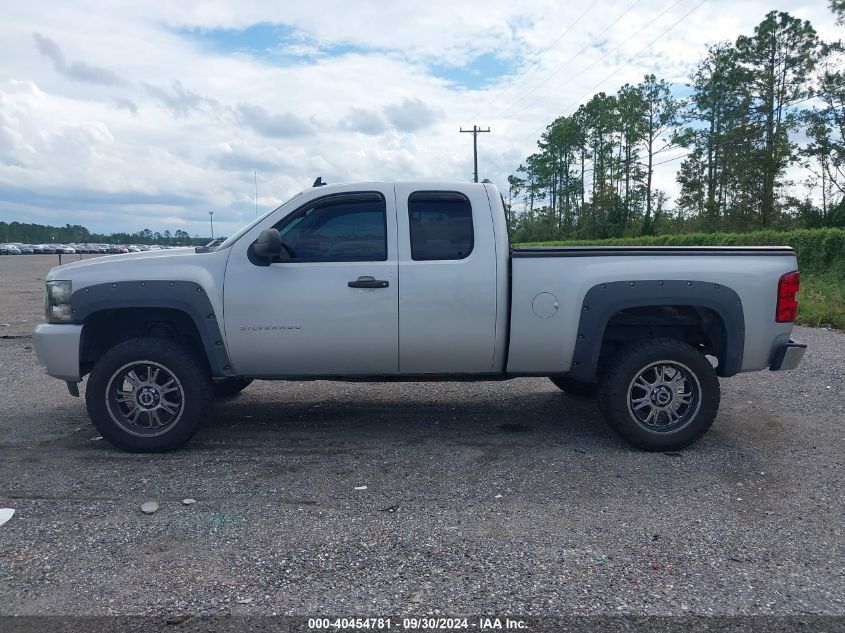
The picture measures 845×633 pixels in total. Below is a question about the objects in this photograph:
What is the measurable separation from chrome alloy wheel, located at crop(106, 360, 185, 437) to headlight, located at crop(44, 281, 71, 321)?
2.09ft

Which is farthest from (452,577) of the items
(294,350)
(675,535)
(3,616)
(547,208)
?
(547,208)

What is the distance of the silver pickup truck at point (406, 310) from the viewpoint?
16.7 feet

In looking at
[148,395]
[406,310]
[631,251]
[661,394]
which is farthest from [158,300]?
[661,394]

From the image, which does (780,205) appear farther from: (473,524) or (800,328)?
(473,524)

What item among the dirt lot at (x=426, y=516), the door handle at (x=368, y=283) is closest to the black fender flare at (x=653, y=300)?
the dirt lot at (x=426, y=516)

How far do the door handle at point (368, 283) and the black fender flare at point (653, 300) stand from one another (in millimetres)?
1492

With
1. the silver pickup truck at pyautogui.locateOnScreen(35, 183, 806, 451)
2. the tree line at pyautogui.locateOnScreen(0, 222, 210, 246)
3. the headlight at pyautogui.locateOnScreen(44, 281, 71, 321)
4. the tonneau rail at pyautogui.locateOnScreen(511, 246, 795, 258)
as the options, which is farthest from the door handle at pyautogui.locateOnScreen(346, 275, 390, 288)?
the tree line at pyautogui.locateOnScreen(0, 222, 210, 246)

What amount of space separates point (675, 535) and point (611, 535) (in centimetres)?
35

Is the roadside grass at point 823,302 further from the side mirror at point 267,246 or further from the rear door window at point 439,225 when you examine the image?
the side mirror at point 267,246

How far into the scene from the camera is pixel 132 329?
550cm

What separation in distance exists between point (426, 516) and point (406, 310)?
1.63m

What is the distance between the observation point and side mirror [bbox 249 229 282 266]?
193 inches

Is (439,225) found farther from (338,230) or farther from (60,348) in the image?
(60,348)

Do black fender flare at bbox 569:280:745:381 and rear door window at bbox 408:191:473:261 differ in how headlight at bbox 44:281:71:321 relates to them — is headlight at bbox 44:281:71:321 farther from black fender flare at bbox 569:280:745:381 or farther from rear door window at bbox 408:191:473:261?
black fender flare at bbox 569:280:745:381
